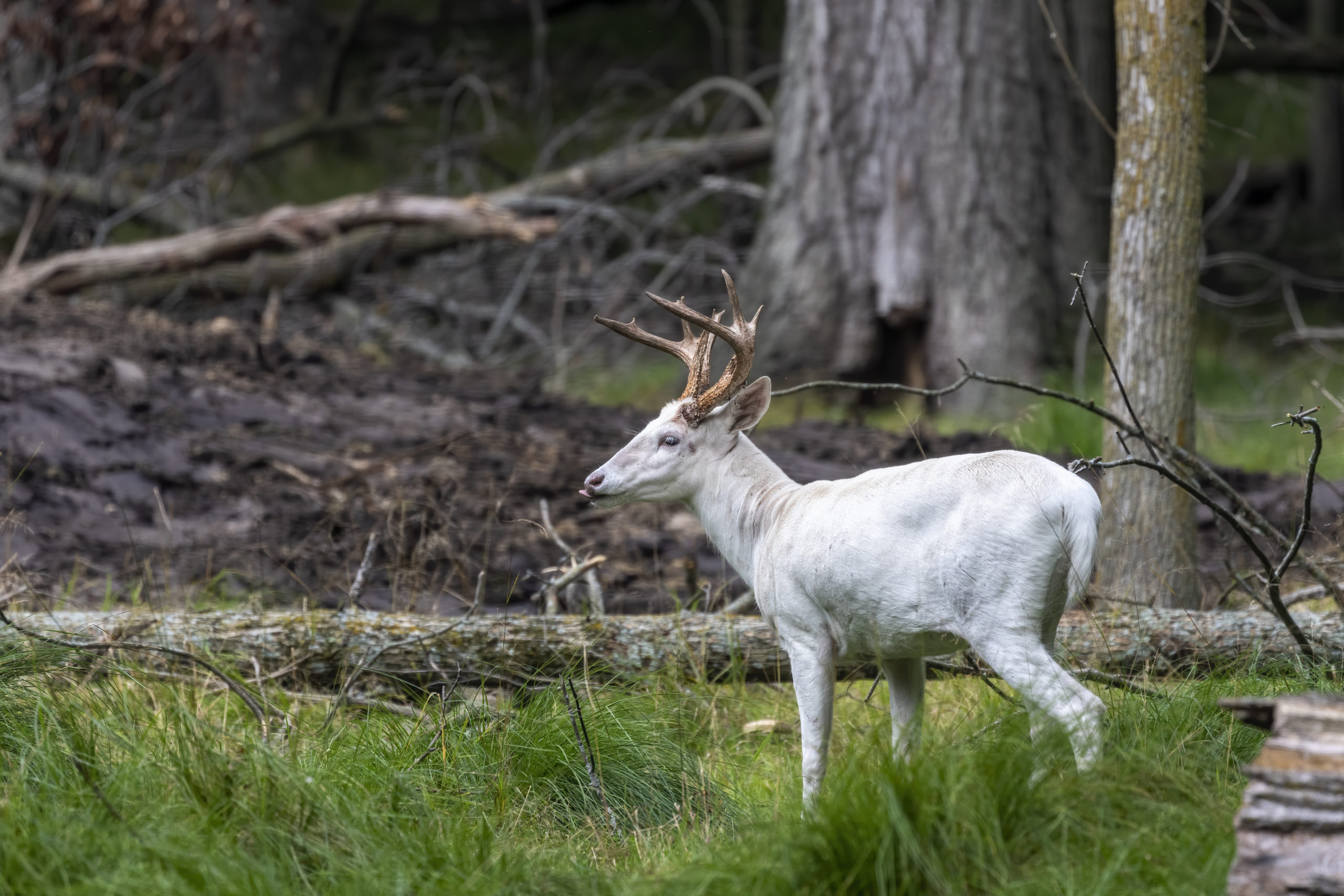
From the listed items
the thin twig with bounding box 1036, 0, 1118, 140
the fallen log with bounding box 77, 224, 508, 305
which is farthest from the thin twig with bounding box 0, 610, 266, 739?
the fallen log with bounding box 77, 224, 508, 305

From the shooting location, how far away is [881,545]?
3463 mm

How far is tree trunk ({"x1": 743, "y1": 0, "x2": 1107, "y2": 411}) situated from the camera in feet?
28.9

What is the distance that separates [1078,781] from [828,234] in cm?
667

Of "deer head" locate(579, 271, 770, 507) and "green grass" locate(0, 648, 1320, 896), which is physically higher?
"deer head" locate(579, 271, 770, 507)

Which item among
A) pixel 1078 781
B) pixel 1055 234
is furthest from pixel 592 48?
pixel 1078 781

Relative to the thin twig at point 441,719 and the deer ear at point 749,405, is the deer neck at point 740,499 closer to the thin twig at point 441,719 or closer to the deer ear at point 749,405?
the deer ear at point 749,405

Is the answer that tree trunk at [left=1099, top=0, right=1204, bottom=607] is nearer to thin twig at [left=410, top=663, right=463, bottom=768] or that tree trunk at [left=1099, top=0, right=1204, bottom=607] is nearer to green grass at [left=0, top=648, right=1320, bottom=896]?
green grass at [left=0, top=648, right=1320, bottom=896]

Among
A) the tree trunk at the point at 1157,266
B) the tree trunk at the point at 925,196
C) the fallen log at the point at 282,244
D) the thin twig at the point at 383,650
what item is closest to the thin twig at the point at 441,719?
the thin twig at the point at 383,650

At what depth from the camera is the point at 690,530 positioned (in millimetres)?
6867

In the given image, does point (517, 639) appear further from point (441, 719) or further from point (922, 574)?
point (922, 574)

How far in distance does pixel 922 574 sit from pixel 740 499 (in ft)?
2.79

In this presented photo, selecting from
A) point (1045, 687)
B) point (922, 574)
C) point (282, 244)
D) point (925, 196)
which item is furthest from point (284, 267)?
point (1045, 687)

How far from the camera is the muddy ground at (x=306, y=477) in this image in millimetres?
5930

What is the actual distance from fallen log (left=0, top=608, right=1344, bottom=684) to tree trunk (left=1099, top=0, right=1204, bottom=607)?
39 cm
